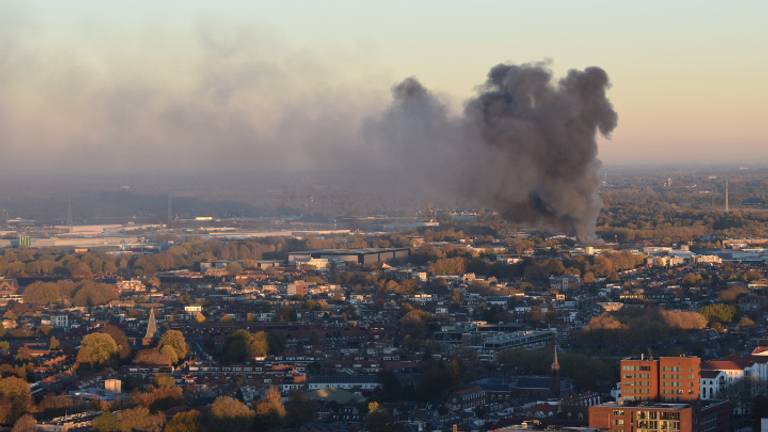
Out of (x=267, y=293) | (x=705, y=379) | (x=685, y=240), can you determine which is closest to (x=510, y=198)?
(x=705, y=379)

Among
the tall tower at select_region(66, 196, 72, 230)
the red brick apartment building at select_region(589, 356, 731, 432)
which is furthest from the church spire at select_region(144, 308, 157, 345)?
the tall tower at select_region(66, 196, 72, 230)

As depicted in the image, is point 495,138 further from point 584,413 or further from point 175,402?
point 175,402

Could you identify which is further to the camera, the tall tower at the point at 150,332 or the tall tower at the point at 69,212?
the tall tower at the point at 69,212

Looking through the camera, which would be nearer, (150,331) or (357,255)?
(150,331)

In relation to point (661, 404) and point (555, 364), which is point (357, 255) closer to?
point (555, 364)

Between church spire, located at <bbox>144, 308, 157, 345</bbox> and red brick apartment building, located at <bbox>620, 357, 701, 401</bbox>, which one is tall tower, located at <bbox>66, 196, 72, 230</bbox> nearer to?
church spire, located at <bbox>144, 308, 157, 345</bbox>

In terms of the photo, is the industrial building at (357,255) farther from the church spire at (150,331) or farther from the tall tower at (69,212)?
the tall tower at (69,212)

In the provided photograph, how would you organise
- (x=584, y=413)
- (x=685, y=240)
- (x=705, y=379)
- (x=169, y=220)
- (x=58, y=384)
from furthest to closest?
(x=169, y=220)
(x=685, y=240)
(x=58, y=384)
(x=705, y=379)
(x=584, y=413)

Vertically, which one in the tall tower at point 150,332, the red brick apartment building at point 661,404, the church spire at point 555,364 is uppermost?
the red brick apartment building at point 661,404

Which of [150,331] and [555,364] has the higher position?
[555,364]

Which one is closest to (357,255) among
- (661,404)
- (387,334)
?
(387,334)

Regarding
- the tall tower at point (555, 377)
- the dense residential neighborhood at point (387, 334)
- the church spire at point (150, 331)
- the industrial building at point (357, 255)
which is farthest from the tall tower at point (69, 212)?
the tall tower at point (555, 377)
